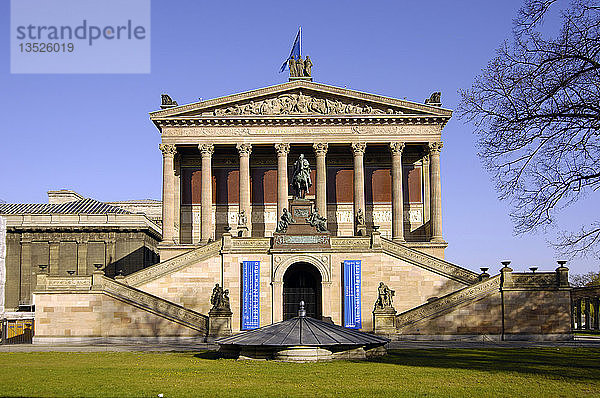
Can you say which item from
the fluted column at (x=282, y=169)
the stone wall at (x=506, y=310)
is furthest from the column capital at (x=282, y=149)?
the stone wall at (x=506, y=310)

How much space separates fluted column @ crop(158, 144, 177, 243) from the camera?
71562mm

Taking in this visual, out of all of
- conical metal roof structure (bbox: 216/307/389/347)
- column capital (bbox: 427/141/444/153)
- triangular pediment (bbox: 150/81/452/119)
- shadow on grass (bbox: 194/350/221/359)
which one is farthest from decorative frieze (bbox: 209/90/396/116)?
conical metal roof structure (bbox: 216/307/389/347)

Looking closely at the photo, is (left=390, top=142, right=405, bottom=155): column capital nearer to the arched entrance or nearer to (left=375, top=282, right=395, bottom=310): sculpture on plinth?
the arched entrance

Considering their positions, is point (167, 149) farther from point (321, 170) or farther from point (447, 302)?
point (447, 302)

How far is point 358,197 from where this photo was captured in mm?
→ 72250

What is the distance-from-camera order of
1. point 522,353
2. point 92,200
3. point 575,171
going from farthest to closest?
point 92,200, point 522,353, point 575,171

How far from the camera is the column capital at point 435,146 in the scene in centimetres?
7231

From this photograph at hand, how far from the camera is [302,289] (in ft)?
182

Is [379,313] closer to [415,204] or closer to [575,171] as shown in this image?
[575,171]

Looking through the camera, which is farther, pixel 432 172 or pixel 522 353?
pixel 432 172

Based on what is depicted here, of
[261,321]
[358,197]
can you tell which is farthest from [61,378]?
[358,197]

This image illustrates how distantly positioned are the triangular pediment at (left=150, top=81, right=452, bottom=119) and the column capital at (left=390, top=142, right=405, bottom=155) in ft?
9.13

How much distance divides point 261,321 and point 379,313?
10.0 meters

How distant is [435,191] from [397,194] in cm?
344
